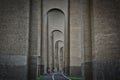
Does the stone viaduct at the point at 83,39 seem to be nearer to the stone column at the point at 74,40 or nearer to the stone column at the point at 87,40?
the stone column at the point at 87,40

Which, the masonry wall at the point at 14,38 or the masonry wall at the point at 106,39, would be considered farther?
the masonry wall at the point at 14,38

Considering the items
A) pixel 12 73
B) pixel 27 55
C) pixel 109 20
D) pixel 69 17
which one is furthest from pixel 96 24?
pixel 69 17

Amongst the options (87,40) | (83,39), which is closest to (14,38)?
(83,39)

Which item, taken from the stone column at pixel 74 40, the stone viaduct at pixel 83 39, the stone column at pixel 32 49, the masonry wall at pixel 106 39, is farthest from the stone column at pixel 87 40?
the stone column at pixel 74 40

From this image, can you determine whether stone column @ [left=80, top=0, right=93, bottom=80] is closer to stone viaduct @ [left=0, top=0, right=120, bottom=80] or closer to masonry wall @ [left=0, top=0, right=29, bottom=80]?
stone viaduct @ [left=0, top=0, right=120, bottom=80]

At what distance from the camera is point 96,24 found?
16.8 m

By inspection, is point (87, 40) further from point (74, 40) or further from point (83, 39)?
point (74, 40)

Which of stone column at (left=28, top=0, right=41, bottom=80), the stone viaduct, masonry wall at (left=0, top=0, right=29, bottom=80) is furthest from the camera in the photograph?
stone column at (left=28, top=0, right=41, bottom=80)

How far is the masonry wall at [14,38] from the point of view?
56.4 feet

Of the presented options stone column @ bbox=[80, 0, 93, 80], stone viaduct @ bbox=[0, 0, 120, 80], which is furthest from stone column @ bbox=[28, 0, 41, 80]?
stone column @ bbox=[80, 0, 93, 80]

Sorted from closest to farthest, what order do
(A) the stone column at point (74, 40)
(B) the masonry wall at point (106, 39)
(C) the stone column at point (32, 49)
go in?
(B) the masonry wall at point (106, 39)
(C) the stone column at point (32, 49)
(A) the stone column at point (74, 40)

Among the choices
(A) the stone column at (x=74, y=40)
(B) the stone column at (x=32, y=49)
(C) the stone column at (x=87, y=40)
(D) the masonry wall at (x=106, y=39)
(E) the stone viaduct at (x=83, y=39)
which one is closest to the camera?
(D) the masonry wall at (x=106, y=39)

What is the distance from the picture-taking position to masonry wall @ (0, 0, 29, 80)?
17.2 metres

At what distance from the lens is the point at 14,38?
17.6m
